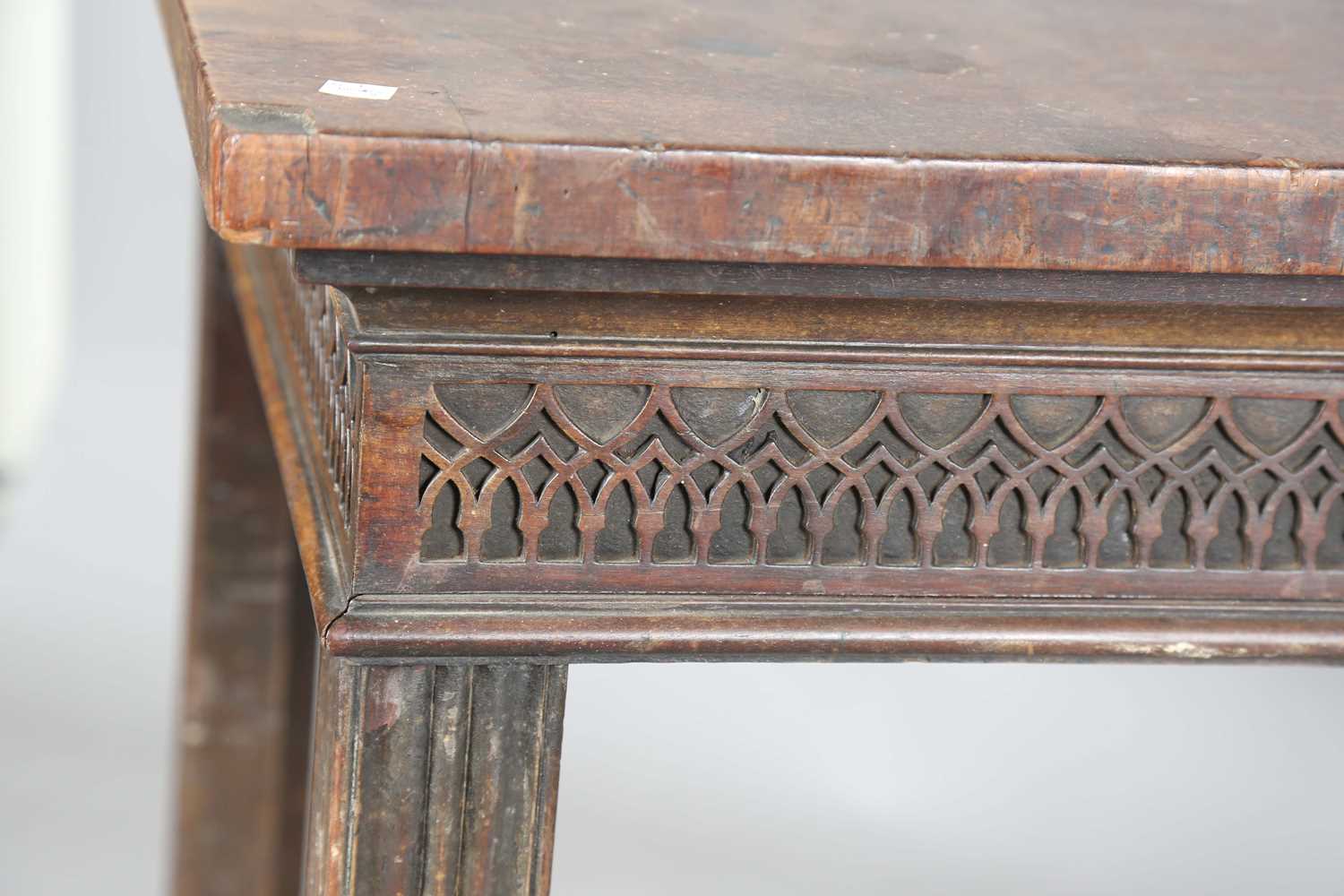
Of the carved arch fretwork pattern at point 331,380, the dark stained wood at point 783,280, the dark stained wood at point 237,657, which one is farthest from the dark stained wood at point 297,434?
the dark stained wood at point 237,657

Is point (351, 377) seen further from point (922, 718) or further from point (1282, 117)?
point (922, 718)

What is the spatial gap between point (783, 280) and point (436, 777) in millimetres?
231

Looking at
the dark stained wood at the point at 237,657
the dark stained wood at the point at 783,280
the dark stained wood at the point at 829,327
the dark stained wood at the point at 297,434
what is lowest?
the dark stained wood at the point at 237,657

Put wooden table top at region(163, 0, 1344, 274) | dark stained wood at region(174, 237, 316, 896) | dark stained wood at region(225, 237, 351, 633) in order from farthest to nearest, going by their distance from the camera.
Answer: dark stained wood at region(174, 237, 316, 896) < dark stained wood at region(225, 237, 351, 633) < wooden table top at region(163, 0, 1344, 274)

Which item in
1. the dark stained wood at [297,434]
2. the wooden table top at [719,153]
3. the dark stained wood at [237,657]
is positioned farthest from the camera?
the dark stained wood at [237,657]

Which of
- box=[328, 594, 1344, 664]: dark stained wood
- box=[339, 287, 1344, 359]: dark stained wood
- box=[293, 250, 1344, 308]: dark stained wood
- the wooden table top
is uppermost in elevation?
the wooden table top

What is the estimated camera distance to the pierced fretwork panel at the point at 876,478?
2.16 feet

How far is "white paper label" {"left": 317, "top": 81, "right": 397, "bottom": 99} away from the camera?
613mm

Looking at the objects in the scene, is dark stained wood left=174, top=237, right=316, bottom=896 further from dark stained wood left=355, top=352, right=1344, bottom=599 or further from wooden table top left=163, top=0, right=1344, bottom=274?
dark stained wood left=355, top=352, right=1344, bottom=599

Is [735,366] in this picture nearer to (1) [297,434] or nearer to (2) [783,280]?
(2) [783,280]

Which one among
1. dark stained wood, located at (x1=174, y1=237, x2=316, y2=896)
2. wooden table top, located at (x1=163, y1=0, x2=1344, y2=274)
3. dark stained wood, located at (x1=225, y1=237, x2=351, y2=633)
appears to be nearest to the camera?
wooden table top, located at (x1=163, y1=0, x2=1344, y2=274)

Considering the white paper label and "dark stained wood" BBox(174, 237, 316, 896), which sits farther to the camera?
"dark stained wood" BBox(174, 237, 316, 896)

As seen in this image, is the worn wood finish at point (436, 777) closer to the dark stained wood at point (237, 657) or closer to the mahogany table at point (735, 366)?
the mahogany table at point (735, 366)

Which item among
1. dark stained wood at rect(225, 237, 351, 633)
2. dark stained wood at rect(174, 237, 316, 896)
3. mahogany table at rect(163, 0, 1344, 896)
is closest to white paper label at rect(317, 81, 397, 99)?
mahogany table at rect(163, 0, 1344, 896)
